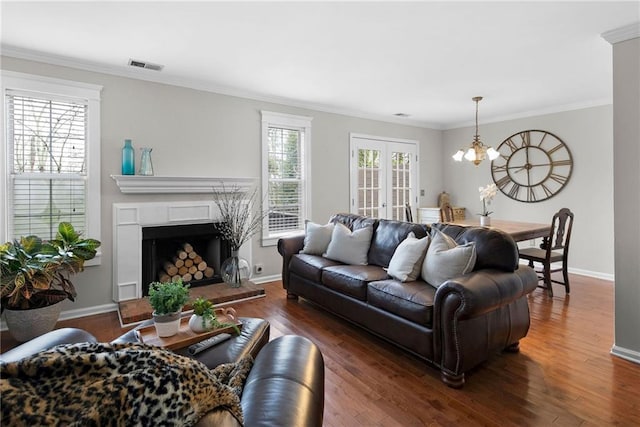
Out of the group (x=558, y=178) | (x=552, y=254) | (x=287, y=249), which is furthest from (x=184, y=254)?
(x=558, y=178)

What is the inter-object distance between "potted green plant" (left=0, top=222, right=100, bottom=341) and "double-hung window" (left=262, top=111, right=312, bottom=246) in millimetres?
2165

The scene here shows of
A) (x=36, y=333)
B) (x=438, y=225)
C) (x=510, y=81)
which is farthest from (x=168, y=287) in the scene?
(x=510, y=81)

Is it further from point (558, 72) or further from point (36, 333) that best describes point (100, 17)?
point (558, 72)

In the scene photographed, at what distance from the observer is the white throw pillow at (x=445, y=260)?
249cm

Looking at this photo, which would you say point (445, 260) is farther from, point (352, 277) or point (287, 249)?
point (287, 249)

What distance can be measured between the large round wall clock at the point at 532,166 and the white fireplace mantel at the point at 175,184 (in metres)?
4.18

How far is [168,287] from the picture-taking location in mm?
1984

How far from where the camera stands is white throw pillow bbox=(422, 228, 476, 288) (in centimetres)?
249

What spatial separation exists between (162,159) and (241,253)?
1449 millimetres

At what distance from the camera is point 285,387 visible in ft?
3.78

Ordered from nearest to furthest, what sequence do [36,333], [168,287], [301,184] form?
[168,287], [36,333], [301,184]

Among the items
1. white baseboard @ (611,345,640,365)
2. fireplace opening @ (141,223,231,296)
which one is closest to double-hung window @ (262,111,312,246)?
fireplace opening @ (141,223,231,296)

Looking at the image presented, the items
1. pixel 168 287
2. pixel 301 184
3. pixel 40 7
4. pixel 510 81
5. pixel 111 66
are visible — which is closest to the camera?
pixel 168 287

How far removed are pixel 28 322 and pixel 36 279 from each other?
0.38 metres
